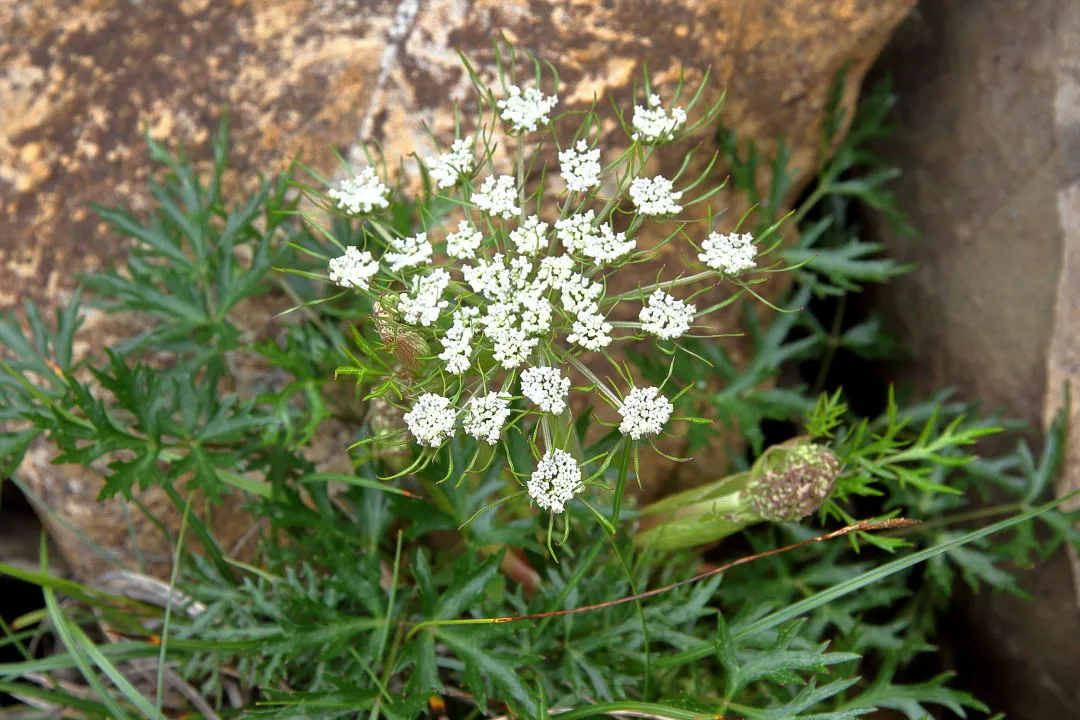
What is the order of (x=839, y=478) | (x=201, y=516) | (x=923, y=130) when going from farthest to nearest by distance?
(x=923, y=130) < (x=201, y=516) < (x=839, y=478)

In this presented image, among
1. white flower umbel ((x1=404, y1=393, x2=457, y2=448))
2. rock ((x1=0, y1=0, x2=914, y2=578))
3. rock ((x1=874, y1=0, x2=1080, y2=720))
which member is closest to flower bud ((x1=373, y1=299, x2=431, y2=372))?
white flower umbel ((x1=404, y1=393, x2=457, y2=448))

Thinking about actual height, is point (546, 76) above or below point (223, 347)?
above

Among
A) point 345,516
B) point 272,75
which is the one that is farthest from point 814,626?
point 272,75

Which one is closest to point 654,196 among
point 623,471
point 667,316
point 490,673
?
point 667,316

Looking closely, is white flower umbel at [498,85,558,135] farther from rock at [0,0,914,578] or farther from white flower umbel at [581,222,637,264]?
rock at [0,0,914,578]

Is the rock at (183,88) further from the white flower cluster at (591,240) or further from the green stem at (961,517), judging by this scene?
the green stem at (961,517)

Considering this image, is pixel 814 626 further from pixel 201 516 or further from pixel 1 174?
pixel 1 174
